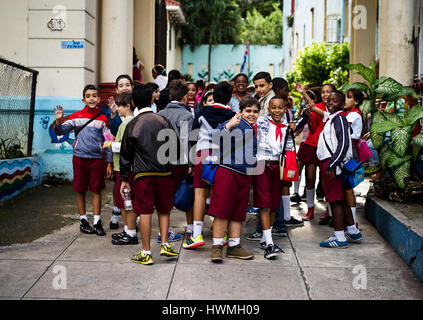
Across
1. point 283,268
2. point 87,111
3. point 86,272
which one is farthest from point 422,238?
point 87,111

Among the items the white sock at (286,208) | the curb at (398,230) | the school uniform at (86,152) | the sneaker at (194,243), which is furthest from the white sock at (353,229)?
the school uniform at (86,152)

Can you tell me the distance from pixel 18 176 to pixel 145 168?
11.9 ft

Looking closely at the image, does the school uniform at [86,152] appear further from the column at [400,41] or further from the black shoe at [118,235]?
the column at [400,41]

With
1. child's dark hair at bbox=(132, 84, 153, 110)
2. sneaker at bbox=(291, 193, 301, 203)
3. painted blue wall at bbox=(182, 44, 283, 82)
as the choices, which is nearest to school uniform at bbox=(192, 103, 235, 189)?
child's dark hair at bbox=(132, 84, 153, 110)

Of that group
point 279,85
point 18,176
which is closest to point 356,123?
point 279,85

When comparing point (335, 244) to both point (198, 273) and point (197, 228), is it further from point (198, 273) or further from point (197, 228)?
point (198, 273)

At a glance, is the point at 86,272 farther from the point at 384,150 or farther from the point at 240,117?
the point at 384,150

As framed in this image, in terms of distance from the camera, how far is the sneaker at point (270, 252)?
514 cm

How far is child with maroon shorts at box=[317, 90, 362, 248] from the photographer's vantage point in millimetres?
5531

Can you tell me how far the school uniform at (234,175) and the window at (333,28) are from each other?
14.2m

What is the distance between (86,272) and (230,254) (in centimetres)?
144

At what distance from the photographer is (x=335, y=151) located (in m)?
5.54

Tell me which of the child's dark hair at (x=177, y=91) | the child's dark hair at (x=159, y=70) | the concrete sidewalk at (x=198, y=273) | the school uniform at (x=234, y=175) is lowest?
the concrete sidewalk at (x=198, y=273)

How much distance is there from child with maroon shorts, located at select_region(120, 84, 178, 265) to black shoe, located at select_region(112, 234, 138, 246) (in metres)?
0.68
